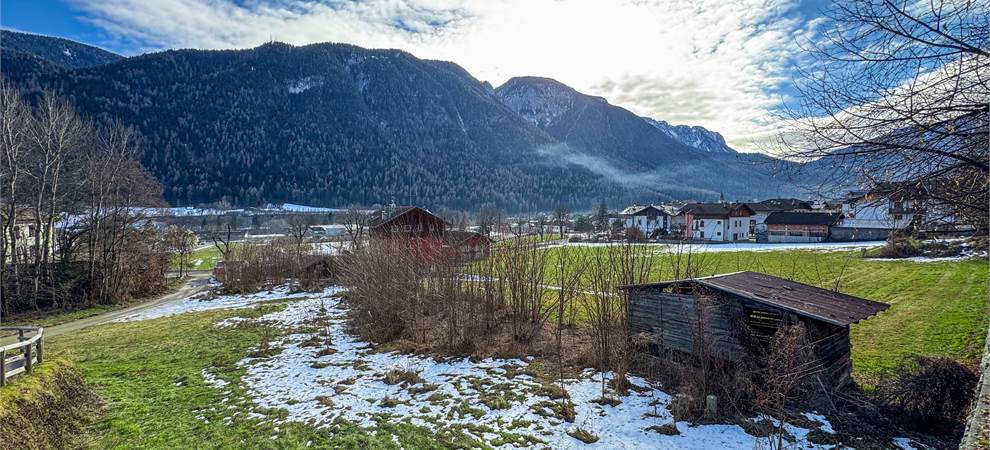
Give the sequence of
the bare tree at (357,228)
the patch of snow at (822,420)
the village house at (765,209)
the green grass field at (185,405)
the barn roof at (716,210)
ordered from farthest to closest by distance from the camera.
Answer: the village house at (765,209) → the barn roof at (716,210) → the bare tree at (357,228) → the green grass field at (185,405) → the patch of snow at (822,420)

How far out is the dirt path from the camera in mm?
20781

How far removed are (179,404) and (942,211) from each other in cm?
1577

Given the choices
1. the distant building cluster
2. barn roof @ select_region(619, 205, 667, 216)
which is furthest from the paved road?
barn roof @ select_region(619, 205, 667, 216)

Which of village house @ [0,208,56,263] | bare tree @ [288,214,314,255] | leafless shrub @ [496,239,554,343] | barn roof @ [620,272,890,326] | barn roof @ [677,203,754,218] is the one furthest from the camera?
barn roof @ [677,203,754,218]

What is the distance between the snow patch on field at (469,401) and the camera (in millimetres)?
8117

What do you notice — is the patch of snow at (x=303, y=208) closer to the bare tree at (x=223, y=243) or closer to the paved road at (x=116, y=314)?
the bare tree at (x=223, y=243)

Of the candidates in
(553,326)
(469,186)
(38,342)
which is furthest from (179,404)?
(469,186)

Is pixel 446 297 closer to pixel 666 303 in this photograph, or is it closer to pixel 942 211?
pixel 666 303

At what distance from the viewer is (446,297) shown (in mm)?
15156

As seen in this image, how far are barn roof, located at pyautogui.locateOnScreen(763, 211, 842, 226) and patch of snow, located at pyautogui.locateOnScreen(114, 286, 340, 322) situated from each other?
185ft

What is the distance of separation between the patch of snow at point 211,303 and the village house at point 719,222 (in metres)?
53.3

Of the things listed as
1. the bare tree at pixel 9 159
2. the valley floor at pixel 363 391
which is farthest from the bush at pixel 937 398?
the bare tree at pixel 9 159

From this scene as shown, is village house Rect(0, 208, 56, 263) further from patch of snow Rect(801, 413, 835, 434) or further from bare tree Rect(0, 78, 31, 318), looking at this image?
patch of snow Rect(801, 413, 835, 434)

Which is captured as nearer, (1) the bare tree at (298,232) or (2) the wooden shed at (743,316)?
(2) the wooden shed at (743,316)
